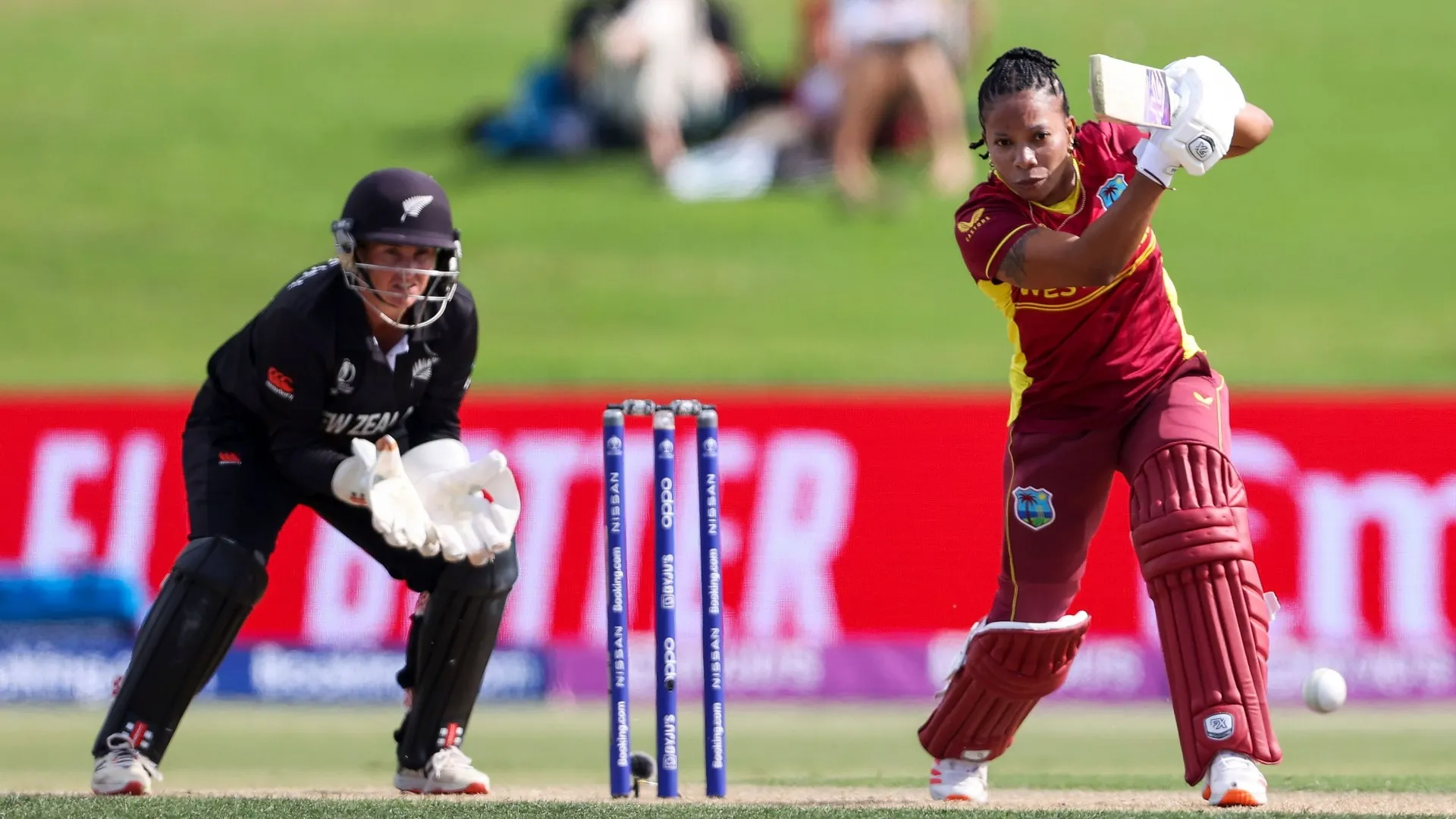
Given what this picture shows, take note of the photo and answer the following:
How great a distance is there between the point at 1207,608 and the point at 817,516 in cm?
365

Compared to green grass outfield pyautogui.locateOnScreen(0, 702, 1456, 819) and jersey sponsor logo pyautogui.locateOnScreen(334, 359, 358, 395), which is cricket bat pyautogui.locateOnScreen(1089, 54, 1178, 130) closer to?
green grass outfield pyautogui.locateOnScreen(0, 702, 1456, 819)

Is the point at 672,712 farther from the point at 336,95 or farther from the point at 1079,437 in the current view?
the point at 336,95

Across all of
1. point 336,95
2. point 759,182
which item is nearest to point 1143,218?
point 759,182

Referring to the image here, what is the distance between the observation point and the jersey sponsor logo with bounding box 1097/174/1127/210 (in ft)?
14.3

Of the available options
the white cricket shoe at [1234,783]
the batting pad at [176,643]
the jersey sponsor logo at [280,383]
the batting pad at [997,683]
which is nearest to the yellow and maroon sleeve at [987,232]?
the batting pad at [997,683]

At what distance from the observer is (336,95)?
592 inches

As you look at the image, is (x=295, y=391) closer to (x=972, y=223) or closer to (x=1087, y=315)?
(x=972, y=223)

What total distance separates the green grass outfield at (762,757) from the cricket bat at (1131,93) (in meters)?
1.57

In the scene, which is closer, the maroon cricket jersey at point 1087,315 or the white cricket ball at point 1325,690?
the maroon cricket jersey at point 1087,315

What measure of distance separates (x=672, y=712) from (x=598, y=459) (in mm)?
3365

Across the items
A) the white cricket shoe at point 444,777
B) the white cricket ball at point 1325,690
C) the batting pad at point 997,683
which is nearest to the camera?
the batting pad at point 997,683

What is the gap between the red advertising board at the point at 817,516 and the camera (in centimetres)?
764

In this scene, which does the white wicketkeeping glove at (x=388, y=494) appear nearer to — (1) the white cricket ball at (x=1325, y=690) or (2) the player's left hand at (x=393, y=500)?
(2) the player's left hand at (x=393, y=500)

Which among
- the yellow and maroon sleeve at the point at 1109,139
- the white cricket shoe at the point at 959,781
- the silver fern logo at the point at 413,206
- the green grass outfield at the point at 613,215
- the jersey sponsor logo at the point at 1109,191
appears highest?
the green grass outfield at the point at 613,215
